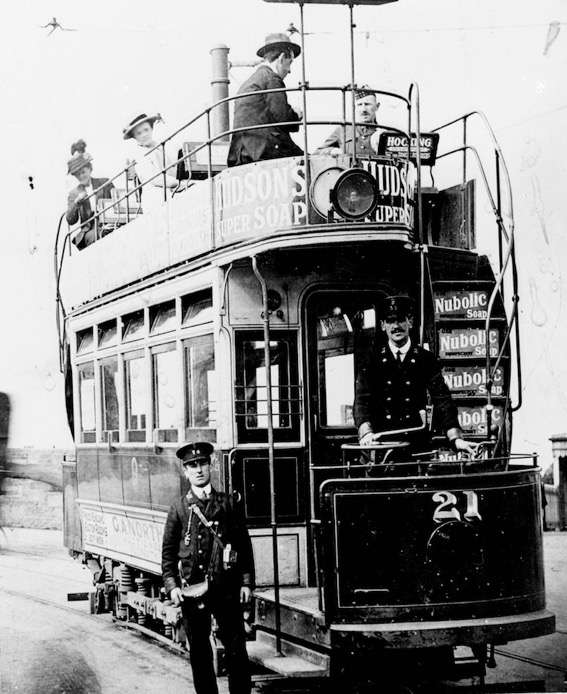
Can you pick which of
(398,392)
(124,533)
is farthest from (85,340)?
(398,392)

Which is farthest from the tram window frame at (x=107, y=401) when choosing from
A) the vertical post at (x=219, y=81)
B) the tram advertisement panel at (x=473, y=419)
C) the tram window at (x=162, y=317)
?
the tram advertisement panel at (x=473, y=419)

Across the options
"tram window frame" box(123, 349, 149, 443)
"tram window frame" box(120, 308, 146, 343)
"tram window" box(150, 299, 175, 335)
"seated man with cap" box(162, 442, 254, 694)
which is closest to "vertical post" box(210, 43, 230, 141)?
"tram window frame" box(120, 308, 146, 343)

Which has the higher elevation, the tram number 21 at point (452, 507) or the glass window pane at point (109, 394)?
the glass window pane at point (109, 394)

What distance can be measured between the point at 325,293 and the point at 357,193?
90cm

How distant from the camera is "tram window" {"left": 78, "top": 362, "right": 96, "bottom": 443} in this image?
10.7 meters

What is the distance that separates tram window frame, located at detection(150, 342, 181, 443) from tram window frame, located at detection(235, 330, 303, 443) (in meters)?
0.95

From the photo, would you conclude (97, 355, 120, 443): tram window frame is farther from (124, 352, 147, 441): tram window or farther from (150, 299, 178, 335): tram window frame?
(150, 299, 178, 335): tram window frame

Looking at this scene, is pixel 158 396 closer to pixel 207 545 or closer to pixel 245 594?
pixel 207 545

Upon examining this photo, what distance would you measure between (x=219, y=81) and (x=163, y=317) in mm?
3617

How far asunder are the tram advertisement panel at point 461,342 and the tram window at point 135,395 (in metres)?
2.60

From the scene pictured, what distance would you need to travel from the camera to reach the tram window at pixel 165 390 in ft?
27.0

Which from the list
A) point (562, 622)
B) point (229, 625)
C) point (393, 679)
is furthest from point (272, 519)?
point (562, 622)

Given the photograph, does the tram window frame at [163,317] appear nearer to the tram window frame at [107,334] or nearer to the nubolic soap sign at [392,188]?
the tram window frame at [107,334]

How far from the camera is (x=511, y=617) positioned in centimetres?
609
